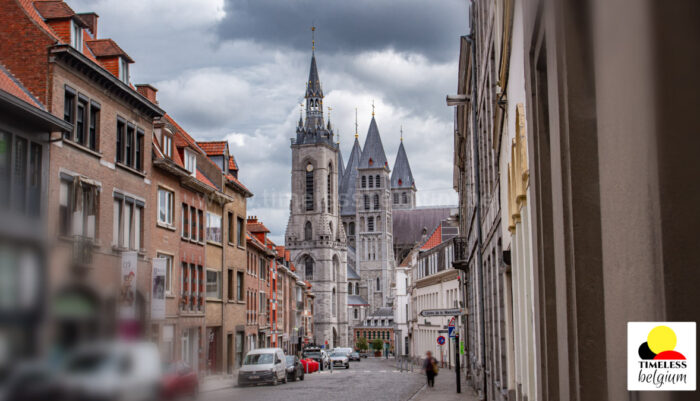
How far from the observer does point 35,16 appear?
87.8 feet

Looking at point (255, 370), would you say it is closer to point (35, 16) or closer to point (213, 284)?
point (213, 284)

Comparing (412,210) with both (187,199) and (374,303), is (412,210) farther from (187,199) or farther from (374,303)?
(187,199)

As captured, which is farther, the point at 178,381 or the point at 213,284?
the point at 213,284

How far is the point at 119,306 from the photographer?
1.05 meters

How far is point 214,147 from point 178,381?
154 feet

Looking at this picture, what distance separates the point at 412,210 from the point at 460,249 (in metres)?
150

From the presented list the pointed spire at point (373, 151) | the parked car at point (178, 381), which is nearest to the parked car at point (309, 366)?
the parked car at point (178, 381)

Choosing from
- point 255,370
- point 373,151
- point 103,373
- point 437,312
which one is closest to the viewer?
point 103,373

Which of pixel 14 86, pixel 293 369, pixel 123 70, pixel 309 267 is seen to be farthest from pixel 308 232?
pixel 14 86

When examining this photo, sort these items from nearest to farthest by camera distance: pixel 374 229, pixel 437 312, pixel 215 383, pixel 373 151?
pixel 215 383 < pixel 437 312 < pixel 374 229 < pixel 373 151

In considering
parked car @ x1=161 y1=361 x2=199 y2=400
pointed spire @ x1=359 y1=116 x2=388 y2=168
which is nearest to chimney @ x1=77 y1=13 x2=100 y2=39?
parked car @ x1=161 y1=361 x2=199 y2=400

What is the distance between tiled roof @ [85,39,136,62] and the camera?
2986 cm

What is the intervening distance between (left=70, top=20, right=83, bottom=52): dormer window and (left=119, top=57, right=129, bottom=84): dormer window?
165 cm

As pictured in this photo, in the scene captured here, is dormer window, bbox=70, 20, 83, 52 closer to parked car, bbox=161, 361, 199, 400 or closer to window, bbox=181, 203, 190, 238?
window, bbox=181, 203, 190, 238
